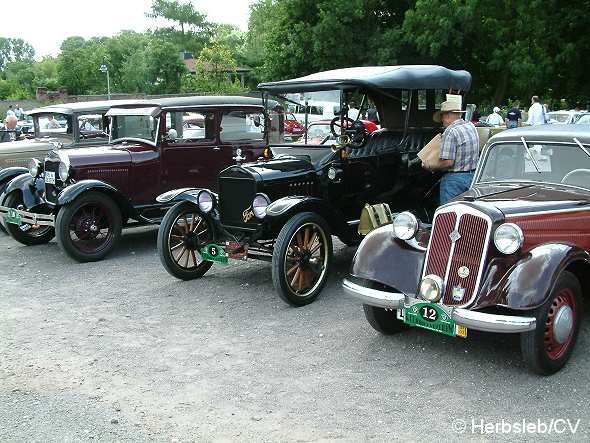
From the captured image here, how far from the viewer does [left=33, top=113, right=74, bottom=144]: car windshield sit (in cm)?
1062

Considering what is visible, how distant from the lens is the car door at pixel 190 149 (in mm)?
8531

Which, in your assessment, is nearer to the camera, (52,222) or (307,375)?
(307,375)

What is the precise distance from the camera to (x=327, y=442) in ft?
11.2

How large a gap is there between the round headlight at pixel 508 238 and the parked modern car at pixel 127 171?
4308 millimetres

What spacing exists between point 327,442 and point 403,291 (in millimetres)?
1401

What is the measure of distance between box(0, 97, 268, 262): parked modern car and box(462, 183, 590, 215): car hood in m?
3.61

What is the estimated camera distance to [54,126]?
11.2 meters

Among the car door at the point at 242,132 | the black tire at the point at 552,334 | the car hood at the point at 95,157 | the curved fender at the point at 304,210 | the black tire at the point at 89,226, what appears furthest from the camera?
the car door at the point at 242,132

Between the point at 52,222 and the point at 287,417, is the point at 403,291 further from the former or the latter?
the point at 52,222

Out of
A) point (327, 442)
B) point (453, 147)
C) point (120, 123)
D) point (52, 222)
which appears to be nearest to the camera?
point (327, 442)

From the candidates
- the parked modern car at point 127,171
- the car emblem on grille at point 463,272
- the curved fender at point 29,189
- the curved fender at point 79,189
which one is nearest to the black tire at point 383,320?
the car emblem on grille at point 463,272

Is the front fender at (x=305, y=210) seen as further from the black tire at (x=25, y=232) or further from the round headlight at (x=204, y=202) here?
the black tire at (x=25, y=232)

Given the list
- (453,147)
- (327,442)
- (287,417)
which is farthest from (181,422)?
(453,147)

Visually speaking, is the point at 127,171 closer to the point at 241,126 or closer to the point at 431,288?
the point at 241,126
